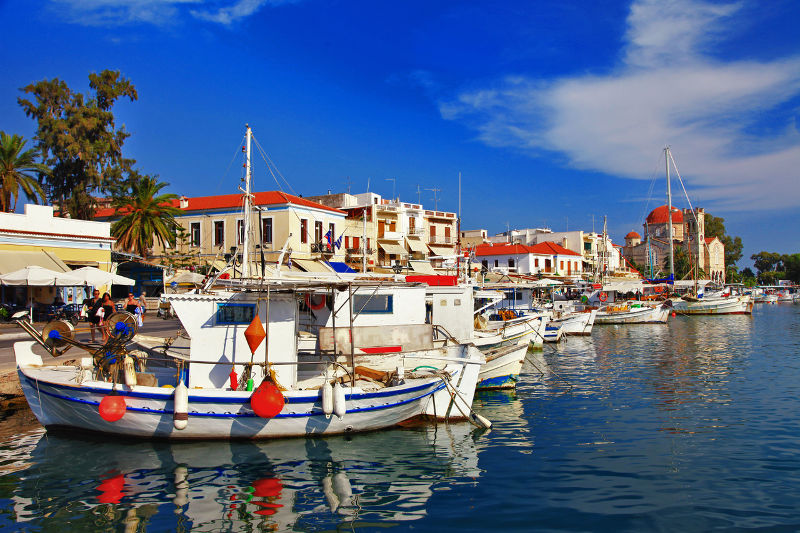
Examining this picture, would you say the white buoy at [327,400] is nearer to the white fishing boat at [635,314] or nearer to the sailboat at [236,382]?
the sailboat at [236,382]

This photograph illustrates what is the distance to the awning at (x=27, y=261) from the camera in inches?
1067

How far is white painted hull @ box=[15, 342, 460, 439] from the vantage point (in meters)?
11.9

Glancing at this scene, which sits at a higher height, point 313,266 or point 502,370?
point 313,266

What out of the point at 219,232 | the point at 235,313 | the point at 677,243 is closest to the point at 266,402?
the point at 235,313

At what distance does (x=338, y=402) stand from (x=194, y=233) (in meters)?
37.0

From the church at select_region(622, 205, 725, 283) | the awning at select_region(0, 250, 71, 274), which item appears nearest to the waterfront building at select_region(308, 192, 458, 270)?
the awning at select_region(0, 250, 71, 274)

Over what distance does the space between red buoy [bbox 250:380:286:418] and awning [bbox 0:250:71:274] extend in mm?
21487

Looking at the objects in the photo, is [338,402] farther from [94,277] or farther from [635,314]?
[635,314]

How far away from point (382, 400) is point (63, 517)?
6303 mm

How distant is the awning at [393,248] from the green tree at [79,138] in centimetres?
2305

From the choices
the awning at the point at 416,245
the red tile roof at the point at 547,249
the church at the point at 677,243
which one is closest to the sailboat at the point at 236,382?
the awning at the point at 416,245

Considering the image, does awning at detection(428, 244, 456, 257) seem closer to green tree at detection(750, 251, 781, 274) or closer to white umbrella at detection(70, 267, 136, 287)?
white umbrella at detection(70, 267, 136, 287)

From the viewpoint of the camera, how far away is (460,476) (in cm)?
1073

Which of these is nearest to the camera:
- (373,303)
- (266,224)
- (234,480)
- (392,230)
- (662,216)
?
(234,480)
